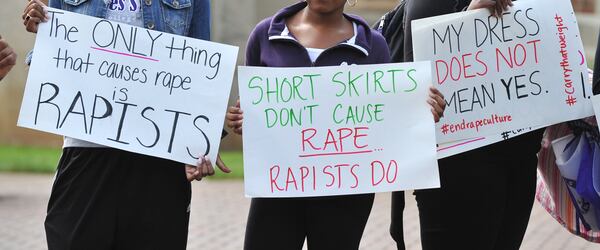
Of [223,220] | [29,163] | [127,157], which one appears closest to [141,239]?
[127,157]

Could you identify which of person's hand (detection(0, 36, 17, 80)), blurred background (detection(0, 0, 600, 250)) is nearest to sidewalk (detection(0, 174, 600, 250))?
blurred background (detection(0, 0, 600, 250))

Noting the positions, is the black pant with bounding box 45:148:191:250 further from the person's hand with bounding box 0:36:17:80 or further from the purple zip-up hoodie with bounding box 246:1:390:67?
the purple zip-up hoodie with bounding box 246:1:390:67

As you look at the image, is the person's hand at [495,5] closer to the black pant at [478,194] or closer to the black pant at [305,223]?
the black pant at [478,194]

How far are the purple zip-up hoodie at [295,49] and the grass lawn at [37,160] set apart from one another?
9.39 metres

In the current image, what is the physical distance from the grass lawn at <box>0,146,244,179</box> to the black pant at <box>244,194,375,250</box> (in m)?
9.41

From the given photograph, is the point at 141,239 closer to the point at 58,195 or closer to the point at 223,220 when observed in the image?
the point at 58,195

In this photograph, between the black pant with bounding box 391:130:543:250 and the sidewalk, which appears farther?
the sidewalk

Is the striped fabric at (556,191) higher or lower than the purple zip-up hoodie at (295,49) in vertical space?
lower

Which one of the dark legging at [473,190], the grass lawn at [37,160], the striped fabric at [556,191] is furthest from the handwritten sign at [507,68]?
the grass lawn at [37,160]

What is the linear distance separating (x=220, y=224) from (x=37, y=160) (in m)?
6.14

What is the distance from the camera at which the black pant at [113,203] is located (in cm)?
407

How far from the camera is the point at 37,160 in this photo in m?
15.0

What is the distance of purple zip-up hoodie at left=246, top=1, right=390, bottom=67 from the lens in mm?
4336

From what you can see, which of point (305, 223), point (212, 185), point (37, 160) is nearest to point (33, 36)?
point (37, 160)
